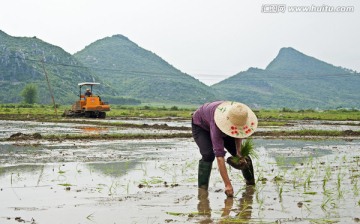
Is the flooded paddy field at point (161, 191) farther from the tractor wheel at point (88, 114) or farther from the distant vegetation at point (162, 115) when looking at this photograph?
the tractor wheel at point (88, 114)

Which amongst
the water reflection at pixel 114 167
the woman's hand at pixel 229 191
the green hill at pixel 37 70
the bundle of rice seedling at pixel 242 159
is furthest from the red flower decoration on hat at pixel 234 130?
the green hill at pixel 37 70

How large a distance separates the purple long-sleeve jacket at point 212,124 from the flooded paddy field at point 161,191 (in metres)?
0.66

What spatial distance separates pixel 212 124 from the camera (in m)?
6.84

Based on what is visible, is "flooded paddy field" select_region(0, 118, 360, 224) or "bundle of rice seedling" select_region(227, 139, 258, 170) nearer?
"flooded paddy field" select_region(0, 118, 360, 224)

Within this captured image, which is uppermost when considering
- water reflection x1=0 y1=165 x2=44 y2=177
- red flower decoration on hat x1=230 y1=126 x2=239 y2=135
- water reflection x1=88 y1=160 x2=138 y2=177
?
red flower decoration on hat x1=230 y1=126 x2=239 y2=135

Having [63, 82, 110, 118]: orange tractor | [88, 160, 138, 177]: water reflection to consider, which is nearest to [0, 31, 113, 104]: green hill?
[63, 82, 110, 118]: orange tractor

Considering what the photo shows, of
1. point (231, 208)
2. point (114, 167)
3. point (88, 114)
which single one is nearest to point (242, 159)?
point (231, 208)

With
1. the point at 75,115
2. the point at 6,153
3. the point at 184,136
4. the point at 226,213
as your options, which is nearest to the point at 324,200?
the point at 226,213

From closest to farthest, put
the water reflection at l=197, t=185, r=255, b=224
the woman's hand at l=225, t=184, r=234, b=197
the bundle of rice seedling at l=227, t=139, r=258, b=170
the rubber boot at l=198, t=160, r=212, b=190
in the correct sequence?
the water reflection at l=197, t=185, r=255, b=224 → the woman's hand at l=225, t=184, r=234, b=197 → the bundle of rice seedling at l=227, t=139, r=258, b=170 → the rubber boot at l=198, t=160, r=212, b=190

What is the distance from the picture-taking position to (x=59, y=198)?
6.60 metres

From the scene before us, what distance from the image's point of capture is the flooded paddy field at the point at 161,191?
560 centimetres

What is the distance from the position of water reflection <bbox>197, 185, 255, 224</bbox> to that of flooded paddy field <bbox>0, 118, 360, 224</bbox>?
11mm

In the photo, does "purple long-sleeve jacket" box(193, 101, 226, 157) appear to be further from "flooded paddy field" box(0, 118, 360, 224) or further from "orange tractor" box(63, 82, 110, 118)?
"orange tractor" box(63, 82, 110, 118)

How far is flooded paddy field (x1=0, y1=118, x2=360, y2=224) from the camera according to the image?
5.60 meters
